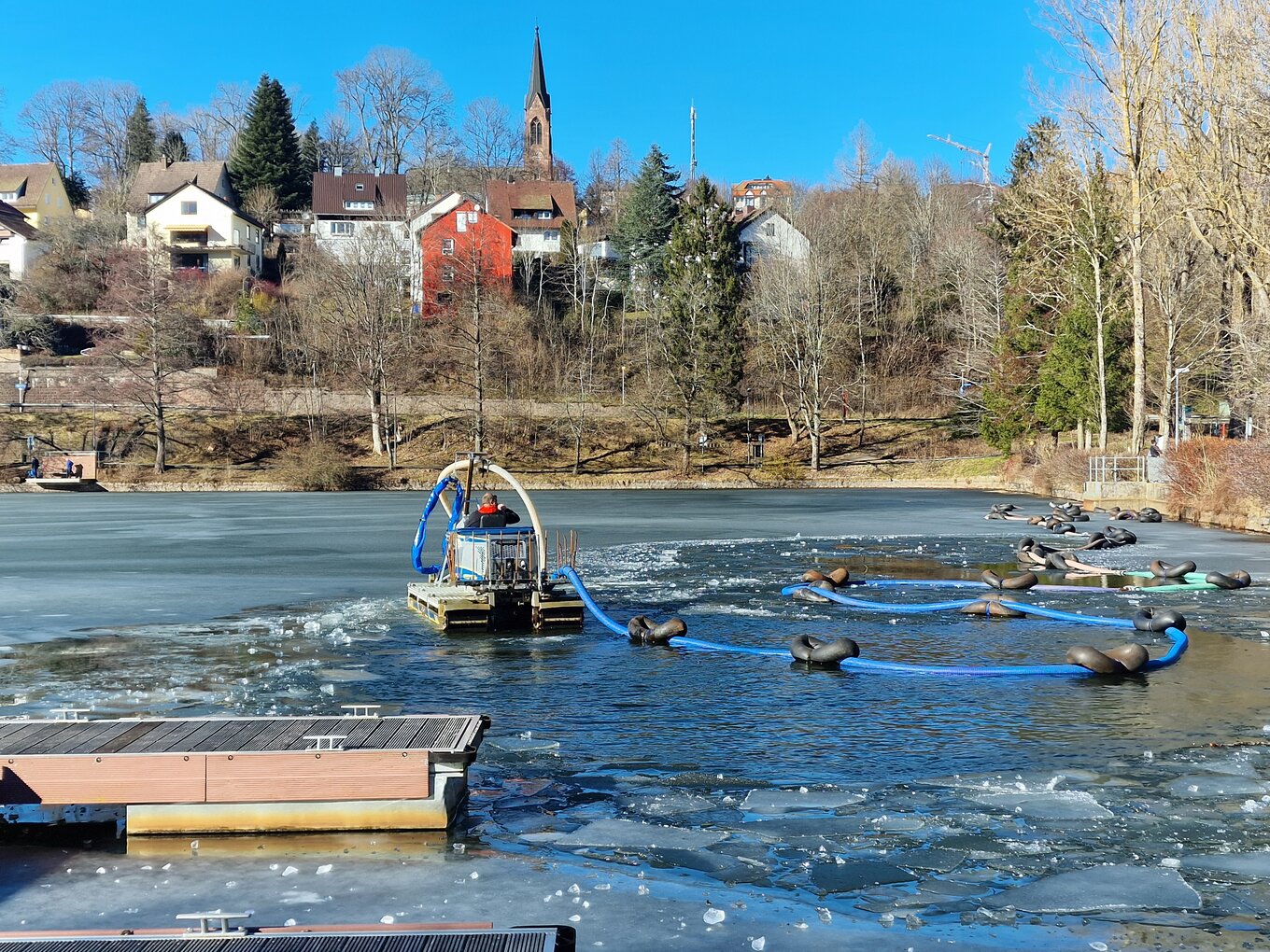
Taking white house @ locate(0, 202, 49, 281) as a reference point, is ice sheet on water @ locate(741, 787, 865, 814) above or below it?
below

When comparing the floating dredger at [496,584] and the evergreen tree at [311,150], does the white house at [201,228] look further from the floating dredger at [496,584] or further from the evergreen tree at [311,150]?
the floating dredger at [496,584]

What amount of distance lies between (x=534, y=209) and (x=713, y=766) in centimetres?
9882

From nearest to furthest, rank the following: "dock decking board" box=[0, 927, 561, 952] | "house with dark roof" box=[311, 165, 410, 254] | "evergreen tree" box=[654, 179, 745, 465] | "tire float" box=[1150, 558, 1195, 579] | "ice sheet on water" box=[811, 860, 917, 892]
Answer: "dock decking board" box=[0, 927, 561, 952], "ice sheet on water" box=[811, 860, 917, 892], "tire float" box=[1150, 558, 1195, 579], "evergreen tree" box=[654, 179, 745, 465], "house with dark roof" box=[311, 165, 410, 254]

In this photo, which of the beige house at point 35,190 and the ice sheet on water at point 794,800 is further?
the beige house at point 35,190

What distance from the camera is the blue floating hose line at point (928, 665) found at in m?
15.3

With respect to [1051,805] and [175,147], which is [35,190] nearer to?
[175,147]

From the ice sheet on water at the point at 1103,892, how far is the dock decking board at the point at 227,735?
396 centimetres

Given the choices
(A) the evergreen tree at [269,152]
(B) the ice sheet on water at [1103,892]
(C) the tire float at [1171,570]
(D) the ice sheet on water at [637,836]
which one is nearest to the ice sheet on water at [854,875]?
(B) the ice sheet on water at [1103,892]

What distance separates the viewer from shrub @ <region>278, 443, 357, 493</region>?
2456 inches

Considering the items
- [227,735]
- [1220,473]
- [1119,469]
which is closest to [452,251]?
[1119,469]

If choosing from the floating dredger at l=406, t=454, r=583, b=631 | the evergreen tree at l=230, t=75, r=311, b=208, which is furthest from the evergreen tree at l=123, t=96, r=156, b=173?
the floating dredger at l=406, t=454, r=583, b=631

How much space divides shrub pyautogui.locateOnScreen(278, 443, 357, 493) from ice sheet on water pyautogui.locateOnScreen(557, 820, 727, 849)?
181 ft

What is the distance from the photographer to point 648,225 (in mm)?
92500

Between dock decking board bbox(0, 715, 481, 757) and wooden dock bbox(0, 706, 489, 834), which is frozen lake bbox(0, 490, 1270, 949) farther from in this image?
dock decking board bbox(0, 715, 481, 757)
